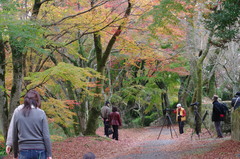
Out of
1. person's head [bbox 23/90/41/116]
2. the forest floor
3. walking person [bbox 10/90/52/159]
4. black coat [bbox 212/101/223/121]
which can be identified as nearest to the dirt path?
the forest floor

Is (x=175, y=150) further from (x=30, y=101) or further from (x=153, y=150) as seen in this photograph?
(x=30, y=101)

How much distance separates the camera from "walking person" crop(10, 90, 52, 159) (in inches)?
167

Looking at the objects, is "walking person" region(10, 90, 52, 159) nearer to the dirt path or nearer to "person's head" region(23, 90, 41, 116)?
"person's head" region(23, 90, 41, 116)

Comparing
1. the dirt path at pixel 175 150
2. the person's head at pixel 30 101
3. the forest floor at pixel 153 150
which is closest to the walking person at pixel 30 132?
the person's head at pixel 30 101

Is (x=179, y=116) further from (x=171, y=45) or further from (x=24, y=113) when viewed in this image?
(x=24, y=113)

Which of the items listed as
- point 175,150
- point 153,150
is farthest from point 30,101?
point 153,150

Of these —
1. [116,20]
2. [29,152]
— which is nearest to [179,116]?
[116,20]

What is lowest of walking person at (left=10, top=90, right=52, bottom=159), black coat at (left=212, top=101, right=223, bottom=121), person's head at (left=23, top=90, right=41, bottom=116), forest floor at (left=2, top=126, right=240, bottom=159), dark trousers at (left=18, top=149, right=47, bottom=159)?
forest floor at (left=2, top=126, right=240, bottom=159)

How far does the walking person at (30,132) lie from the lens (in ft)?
13.9

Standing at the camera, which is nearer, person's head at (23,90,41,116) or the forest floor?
person's head at (23,90,41,116)

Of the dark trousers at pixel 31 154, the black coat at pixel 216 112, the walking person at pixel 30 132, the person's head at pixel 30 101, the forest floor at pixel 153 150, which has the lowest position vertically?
the forest floor at pixel 153 150

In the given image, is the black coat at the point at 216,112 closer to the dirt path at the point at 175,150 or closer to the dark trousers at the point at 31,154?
the dirt path at the point at 175,150

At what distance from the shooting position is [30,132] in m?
4.26

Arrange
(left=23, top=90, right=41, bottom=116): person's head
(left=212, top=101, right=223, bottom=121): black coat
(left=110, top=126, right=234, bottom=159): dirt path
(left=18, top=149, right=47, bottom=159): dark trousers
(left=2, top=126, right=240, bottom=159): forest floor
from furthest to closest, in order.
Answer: (left=212, top=101, right=223, bottom=121): black coat
(left=110, top=126, right=234, bottom=159): dirt path
(left=2, top=126, right=240, bottom=159): forest floor
(left=23, top=90, right=41, bottom=116): person's head
(left=18, top=149, right=47, bottom=159): dark trousers
